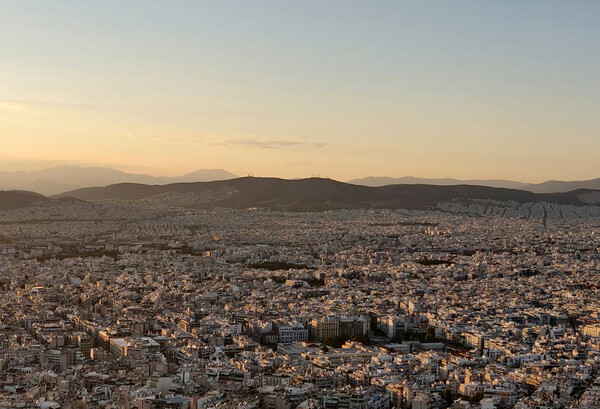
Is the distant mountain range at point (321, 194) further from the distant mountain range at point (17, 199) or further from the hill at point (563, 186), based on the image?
the hill at point (563, 186)

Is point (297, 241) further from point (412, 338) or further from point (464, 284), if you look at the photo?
point (412, 338)

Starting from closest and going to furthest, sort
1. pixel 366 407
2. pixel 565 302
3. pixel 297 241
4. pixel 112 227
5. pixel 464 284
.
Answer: pixel 366 407, pixel 565 302, pixel 464 284, pixel 297 241, pixel 112 227

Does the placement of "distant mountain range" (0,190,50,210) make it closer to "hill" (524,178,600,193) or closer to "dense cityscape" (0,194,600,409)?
"dense cityscape" (0,194,600,409)

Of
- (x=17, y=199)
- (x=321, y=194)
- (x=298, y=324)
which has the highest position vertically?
(x=321, y=194)

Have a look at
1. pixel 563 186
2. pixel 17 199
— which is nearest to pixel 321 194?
pixel 17 199

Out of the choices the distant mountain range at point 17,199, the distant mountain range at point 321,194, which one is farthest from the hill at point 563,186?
the distant mountain range at point 17,199

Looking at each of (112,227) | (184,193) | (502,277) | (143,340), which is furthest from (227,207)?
(143,340)

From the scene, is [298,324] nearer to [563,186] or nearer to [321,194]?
[321,194]

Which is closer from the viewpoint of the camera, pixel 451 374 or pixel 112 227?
pixel 451 374
